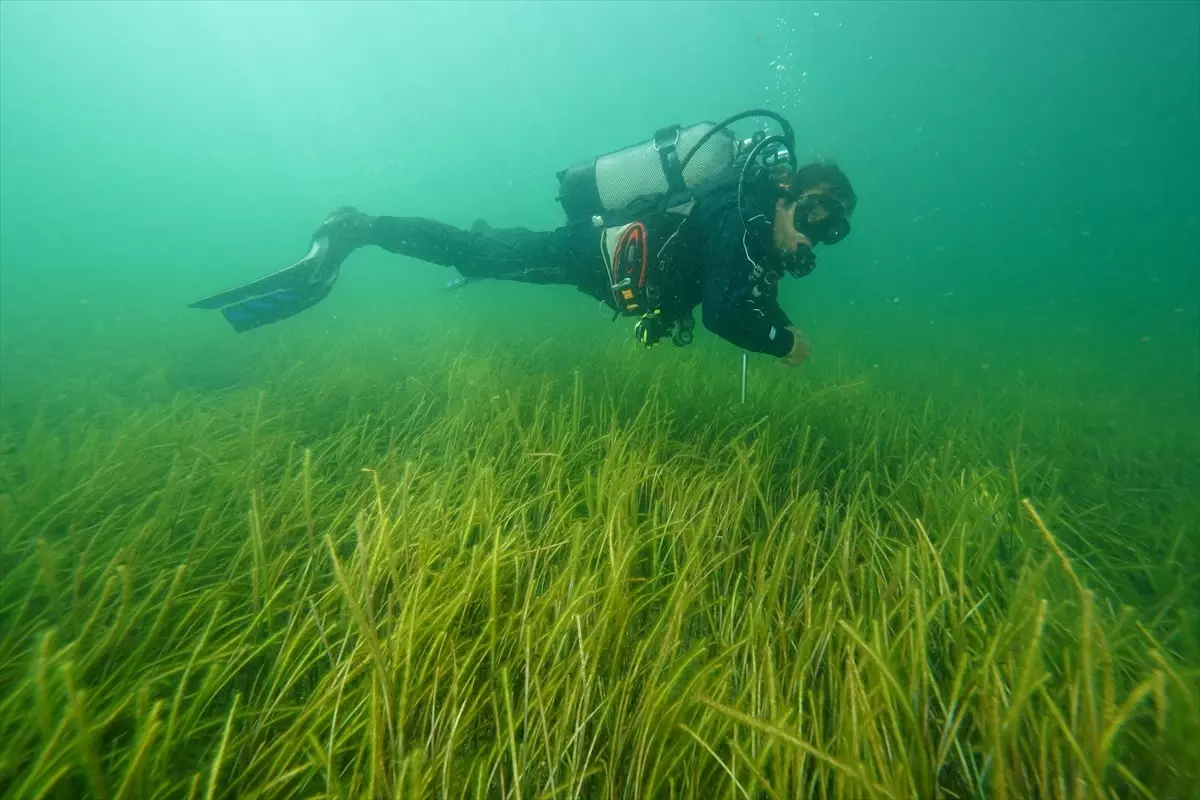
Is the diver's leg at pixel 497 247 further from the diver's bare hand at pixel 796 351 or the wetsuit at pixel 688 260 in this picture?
the diver's bare hand at pixel 796 351

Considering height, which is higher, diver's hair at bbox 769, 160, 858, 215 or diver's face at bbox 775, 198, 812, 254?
diver's hair at bbox 769, 160, 858, 215

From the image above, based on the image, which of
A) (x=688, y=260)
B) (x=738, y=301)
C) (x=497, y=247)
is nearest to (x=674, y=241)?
(x=688, y=260)

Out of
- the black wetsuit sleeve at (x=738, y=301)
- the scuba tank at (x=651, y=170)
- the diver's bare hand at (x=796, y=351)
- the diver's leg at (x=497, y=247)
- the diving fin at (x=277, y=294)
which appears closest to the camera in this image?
the black wetsuit sleeve at (x=738, y=301)

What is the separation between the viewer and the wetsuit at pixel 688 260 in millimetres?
3416

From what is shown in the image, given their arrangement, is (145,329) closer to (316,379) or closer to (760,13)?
(316,379)

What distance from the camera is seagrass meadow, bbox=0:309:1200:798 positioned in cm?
99

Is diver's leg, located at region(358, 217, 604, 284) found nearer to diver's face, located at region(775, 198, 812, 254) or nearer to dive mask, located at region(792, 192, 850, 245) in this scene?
diver's face, located at region(775, 198, 812, 254)

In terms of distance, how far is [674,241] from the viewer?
3826 mm

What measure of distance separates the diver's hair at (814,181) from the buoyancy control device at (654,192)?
17 cm

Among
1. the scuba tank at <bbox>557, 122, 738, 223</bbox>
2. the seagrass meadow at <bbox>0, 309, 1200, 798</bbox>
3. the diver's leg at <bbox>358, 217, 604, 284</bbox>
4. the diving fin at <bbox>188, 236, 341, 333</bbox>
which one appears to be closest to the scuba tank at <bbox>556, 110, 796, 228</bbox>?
the scuba tank at <bbox>557, 122, 738, 223</bbox>

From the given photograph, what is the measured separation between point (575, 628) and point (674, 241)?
10.4ft

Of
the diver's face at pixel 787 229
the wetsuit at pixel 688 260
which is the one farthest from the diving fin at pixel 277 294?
the diver's face at pixel 787 229

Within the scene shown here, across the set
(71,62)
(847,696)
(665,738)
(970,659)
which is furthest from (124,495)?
(71,62)

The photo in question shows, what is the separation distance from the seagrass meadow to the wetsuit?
96 cm
